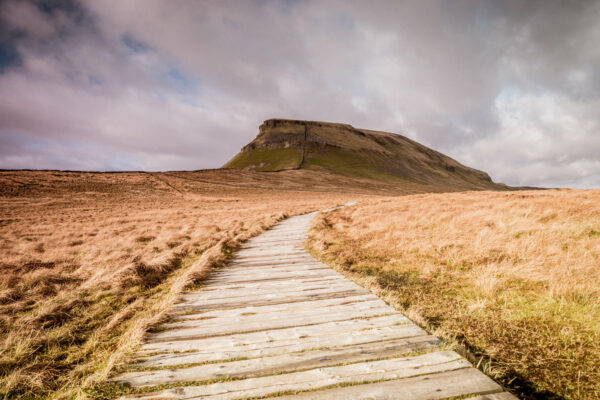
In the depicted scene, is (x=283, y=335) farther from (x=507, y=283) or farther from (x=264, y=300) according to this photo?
(x=507, y=283)

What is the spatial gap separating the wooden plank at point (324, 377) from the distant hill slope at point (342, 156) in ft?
386

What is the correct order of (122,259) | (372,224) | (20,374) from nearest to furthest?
(20,374), (122,259), (372,224)

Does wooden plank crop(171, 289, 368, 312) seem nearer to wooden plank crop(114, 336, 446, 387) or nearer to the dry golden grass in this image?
the dry golden grass

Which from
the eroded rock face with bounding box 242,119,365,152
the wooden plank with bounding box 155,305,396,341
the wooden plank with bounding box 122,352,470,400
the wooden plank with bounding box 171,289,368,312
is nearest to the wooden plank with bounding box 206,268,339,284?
the wooden plank with bounding box 171,289,368,312

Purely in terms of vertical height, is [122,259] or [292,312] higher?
[292,312]

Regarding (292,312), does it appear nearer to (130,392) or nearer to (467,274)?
(130,392)

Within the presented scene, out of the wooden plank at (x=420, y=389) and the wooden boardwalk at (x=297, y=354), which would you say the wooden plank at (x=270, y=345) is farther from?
the wooden plank at (x=420, y=389)

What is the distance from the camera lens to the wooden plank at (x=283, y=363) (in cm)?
245

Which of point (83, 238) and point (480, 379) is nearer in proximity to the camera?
point (480, 379)

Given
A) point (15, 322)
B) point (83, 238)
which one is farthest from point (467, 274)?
point (83, 238)

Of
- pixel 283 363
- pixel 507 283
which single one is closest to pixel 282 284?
pixel 283 363

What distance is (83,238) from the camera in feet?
44.6

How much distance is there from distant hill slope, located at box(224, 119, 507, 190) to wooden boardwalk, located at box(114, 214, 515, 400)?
116 m

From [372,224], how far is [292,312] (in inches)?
321
